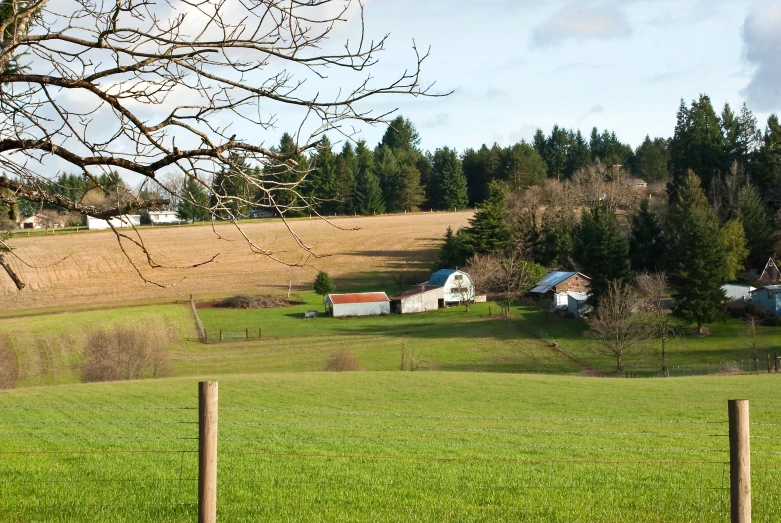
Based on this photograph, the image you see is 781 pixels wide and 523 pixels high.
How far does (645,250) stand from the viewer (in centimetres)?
7125

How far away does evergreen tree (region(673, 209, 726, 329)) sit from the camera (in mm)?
56156

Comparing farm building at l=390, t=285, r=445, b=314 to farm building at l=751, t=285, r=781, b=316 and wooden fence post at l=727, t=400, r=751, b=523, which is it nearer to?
farm building at l=751, t=285, r=781, b=316

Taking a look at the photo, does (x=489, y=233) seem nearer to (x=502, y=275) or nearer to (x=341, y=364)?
(x=502, y=275)

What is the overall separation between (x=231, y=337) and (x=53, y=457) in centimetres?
4505

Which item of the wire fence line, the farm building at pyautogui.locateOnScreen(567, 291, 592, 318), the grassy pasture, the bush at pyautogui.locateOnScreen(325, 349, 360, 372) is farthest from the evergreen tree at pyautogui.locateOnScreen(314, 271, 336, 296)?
the wire fence line

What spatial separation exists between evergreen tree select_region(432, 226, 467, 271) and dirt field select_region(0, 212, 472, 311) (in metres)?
2.69

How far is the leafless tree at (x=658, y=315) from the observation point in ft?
162

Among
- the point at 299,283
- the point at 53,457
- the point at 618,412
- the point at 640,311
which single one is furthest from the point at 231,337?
the point at 53,457

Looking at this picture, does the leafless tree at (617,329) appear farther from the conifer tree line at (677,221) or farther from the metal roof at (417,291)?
the metal roof at (417,291)

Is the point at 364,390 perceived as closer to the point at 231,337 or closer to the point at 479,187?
the point at 231,337

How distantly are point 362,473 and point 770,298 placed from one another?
57.8 meters

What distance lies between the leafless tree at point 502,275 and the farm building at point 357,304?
908 cm

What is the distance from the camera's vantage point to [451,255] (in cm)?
7962

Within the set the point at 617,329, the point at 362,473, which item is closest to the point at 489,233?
the point at 617,329
